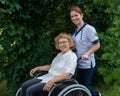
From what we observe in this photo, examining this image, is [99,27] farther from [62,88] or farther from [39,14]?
[62,88]

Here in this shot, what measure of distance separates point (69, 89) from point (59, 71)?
49cm

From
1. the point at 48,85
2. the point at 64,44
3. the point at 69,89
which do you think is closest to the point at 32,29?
the point at 64,44

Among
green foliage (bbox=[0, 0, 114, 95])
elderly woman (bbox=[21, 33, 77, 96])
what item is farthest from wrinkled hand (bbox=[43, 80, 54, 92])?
green foliage (bbox=[0, 0, 114, 95])

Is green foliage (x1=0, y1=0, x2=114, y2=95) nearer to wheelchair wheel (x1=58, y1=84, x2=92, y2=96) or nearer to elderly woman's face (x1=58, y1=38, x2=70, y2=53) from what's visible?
elderly woman's face (x1=58, y1=38, x2=70, y2=53)

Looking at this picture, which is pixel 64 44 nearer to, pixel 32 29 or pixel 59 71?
pixel 59 71

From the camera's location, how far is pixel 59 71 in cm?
550

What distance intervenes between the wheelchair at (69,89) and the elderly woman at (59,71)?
0.06 m

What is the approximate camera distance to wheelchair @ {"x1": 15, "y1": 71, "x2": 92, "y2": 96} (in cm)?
507

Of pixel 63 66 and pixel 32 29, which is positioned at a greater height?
pixel 32 29

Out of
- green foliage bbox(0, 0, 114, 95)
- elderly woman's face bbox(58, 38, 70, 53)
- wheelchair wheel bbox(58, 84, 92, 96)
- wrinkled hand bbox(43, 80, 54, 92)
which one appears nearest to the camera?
wheelchair wheel bbox(58, 84, 92, 96)

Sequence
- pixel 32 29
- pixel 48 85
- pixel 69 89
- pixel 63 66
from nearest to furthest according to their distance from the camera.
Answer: pixel 69 89
pixel 48 85
pixel 63 66
pixel 32 29

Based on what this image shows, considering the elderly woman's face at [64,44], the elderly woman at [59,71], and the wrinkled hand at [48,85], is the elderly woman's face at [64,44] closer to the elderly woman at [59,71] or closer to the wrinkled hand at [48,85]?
the elderly woman at [59,71]

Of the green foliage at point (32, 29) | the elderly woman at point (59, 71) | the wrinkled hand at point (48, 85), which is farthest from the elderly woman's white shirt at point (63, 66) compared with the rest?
the green foliage at point (32, 29)

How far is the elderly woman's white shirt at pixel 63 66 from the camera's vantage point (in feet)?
17.4
